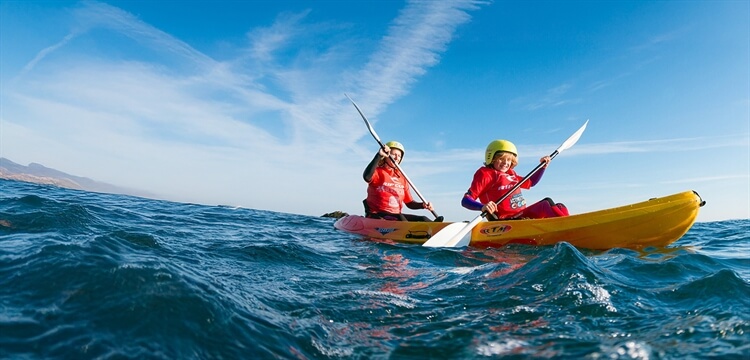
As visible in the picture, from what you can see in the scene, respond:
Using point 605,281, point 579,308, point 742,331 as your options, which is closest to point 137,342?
point 579,308

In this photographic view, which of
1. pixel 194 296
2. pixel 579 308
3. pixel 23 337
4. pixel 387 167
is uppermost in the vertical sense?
pixel 387 167

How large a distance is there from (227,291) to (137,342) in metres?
1.28

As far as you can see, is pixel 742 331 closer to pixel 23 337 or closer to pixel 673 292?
pixel 673 292

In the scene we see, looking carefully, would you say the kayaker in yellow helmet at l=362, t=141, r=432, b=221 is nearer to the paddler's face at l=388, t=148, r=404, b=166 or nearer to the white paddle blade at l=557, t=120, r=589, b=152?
the paddler's face at l=388, t=148, r=404, b=166

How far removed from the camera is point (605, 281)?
162 inches

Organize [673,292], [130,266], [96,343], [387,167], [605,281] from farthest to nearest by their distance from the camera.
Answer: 1. [387,167]
2. [605,281]
3. [673,292]
4. [130,266]
5. [96,343]

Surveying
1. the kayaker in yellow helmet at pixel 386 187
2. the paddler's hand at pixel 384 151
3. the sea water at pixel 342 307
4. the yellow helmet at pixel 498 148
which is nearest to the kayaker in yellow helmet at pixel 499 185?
the yellow helmet at pixel 498 148

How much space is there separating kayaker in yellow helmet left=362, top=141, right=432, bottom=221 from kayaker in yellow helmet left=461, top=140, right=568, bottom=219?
1532 mm

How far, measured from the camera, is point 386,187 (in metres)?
10.4

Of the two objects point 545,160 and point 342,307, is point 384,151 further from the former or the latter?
point 342,307

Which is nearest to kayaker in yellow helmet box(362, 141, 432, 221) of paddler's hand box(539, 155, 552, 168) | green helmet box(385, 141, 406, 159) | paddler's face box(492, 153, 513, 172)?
green helmet box(385, 141, 406, 159)

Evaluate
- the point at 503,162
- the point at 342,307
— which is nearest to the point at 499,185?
the point at 503,162

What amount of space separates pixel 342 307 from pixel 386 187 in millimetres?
6865

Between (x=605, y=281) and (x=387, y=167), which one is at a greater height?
(x=387, y=167)
